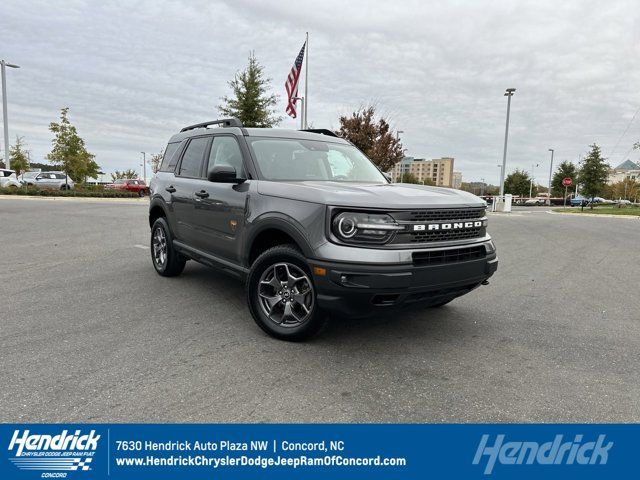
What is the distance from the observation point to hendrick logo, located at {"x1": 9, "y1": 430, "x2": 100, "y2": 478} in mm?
2318

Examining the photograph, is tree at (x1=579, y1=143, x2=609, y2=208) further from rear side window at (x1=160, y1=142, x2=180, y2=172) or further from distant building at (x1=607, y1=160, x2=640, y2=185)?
rear side window at (x1=160, y1=142, x2=180, y2=172)

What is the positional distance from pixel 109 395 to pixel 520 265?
7154mm

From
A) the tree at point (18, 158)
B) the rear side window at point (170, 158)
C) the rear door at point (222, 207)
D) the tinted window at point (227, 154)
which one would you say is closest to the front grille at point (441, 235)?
the rear door at point (222, 207)

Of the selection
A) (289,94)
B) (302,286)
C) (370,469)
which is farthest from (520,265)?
(289,94)

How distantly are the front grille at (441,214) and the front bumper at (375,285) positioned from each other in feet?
1.22

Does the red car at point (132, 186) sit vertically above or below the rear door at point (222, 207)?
below

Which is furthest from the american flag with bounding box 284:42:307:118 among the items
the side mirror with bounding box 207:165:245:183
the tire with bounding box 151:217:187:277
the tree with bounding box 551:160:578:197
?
the tree with bounding box 551:160:578:197

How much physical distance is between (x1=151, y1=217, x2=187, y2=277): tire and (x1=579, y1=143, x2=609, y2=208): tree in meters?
37.9

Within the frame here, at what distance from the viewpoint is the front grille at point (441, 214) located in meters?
3.52

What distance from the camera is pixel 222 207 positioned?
4.70 meters

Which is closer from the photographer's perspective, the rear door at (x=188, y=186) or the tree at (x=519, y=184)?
Result: the rear door at (x=188, y=186)

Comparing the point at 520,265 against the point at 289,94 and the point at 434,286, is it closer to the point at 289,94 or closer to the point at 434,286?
the point at 434,286

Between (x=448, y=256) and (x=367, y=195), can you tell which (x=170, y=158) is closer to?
(x=367, y=195)

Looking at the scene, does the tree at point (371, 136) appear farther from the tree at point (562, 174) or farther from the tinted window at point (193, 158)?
the tree at point (562, 174)
